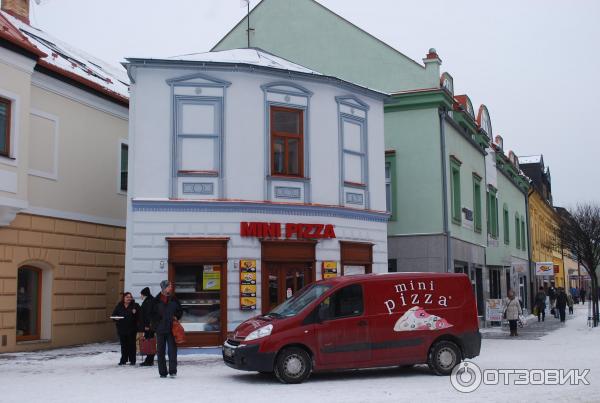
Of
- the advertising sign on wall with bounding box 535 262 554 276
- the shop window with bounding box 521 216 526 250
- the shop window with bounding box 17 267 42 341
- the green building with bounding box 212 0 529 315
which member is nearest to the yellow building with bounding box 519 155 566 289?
the shop window with bounding box 521 216 526 250

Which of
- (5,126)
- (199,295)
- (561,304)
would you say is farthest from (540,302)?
(5,126)

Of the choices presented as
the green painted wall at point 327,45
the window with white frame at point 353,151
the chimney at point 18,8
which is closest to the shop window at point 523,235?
the green painted wall at point 327,45

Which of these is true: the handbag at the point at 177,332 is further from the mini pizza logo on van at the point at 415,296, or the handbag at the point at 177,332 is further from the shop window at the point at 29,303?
the shop window at the point at 29,303

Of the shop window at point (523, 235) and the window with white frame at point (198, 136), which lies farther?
the shop window at point (523, 235)

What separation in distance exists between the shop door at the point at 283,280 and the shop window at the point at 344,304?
17.1 ft

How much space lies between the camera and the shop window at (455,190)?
27547 mm

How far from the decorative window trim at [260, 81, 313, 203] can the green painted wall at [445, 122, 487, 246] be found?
8462 mm

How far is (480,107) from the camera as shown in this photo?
3503cm

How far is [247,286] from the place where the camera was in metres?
18.6

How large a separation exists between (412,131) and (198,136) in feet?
33.0

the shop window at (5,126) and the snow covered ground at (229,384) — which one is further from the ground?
the shop window at (5,126)

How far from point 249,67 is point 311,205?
3.92 metres

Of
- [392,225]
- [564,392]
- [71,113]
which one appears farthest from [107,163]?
[564,392]

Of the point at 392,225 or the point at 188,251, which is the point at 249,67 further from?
the point at 392,225
